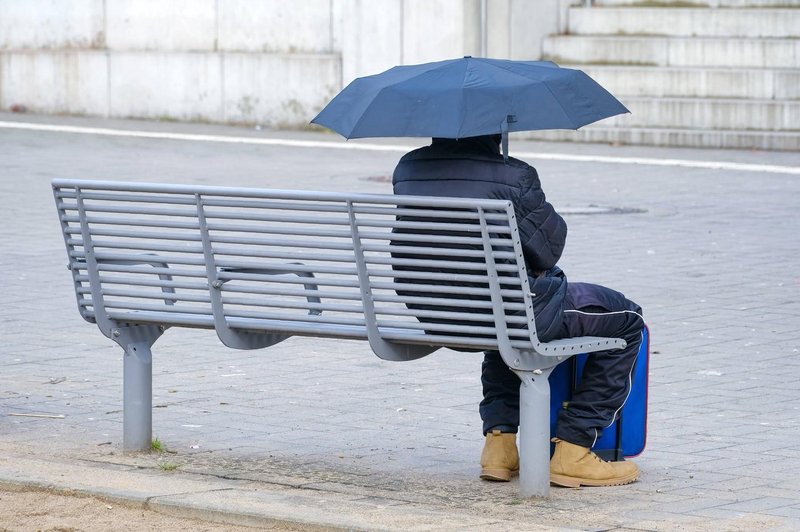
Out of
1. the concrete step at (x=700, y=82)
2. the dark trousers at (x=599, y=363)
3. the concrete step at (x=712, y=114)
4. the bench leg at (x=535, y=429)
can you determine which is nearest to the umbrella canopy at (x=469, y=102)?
the dark trousers at (x=599, y=363)

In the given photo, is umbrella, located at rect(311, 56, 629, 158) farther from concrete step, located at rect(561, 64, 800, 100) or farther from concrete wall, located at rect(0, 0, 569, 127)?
concrete wall, located at rect(0, 0, 569, 127)

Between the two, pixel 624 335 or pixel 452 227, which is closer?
pixel 452 227

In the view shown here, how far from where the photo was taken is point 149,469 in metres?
5.84

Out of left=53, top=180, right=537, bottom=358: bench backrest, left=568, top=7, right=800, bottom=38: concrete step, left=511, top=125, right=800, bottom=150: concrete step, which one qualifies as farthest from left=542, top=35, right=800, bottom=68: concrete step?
left=53, top=180, right=537, bottom=358: bench backrest

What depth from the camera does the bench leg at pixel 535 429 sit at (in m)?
5.36

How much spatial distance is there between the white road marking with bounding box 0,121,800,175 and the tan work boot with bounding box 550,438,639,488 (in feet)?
39.9

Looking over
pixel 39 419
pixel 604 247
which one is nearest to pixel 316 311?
pixel 39 419

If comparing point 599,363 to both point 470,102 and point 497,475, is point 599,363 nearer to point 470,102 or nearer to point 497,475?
point 497,475

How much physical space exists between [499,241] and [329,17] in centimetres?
1888

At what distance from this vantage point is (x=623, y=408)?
19.0 feet

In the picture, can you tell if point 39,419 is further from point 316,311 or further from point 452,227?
point 452,227

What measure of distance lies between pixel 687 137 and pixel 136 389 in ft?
50.8

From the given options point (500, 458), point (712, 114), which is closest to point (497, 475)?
point (500, 458)

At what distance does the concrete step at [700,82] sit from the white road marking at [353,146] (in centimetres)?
242
